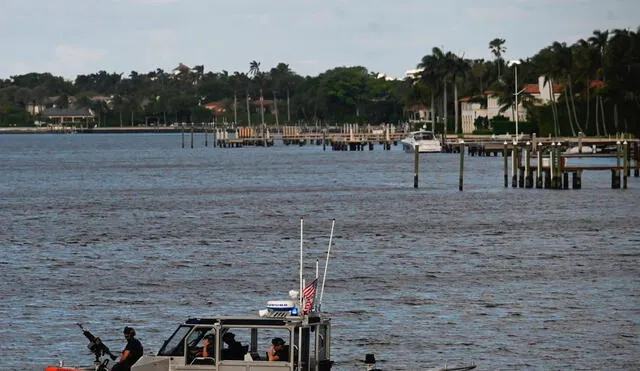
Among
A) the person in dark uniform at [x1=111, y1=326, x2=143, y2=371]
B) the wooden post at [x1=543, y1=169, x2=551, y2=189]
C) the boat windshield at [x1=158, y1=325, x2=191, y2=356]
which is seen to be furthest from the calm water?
the boat windshield at [x1=158, y1=325, x2=191, y2=356]

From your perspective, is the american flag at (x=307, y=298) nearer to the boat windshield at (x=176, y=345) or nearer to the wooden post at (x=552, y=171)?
the boat windshield at (x=176, y=345)

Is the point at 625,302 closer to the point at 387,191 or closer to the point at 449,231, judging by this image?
the point at 449,231

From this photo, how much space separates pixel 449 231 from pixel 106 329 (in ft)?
111

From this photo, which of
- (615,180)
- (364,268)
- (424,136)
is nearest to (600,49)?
(424,136)

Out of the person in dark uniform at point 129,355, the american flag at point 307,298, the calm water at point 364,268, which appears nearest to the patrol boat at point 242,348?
the american flag at point 307,298

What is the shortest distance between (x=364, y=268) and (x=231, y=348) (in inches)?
1110

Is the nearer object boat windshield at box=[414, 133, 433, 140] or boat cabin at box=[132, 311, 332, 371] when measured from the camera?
boat cabin at box=[132, 311, 332, 371]

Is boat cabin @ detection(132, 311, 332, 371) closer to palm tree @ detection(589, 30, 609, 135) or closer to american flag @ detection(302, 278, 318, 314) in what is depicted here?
american flag @ detection(302, 278, 318, 314)

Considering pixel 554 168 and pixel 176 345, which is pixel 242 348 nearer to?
pixel 176 345

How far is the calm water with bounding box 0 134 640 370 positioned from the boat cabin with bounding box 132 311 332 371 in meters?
8.24

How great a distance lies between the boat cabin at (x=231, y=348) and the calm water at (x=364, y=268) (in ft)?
27.0

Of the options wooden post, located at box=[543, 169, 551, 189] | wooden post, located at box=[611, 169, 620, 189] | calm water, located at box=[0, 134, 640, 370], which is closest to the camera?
calm water, located at box=[0, 134, 640, 370]

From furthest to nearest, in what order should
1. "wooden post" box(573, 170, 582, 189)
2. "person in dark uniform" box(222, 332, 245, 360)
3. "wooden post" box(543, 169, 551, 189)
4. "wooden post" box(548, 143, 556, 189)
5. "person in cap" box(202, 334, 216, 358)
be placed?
"wooden post" box(573, 170, 582, 189) → "wooden post" box(543, 169, 551, 189) → "wooden post" box(548, 143, 556, 189) → "person in dark uniform" box(222, 332, 245, 360) → "person in cap" box(202, 334, 216, 358)

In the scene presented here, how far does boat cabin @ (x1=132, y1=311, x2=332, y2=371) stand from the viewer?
26.9m
